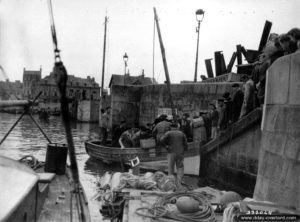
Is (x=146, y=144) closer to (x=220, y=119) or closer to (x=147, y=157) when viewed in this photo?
(x=147, y=157)

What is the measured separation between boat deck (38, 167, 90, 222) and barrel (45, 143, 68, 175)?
72 cm

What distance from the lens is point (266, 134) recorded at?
7.04m

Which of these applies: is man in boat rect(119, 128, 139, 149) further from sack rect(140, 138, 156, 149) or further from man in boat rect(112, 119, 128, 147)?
sack rect(140, 138, 156, 149)

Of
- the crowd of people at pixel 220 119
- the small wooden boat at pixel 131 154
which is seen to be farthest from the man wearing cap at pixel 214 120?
the small wooden boat at pixel 131 154

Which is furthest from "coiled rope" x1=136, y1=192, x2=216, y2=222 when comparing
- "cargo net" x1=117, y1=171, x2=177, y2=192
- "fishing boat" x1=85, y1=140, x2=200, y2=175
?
"fishing boat" x1=85, y1=140, x2=200, y2=175

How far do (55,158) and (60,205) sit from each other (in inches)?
121

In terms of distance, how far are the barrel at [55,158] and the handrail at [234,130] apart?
511 centimetres

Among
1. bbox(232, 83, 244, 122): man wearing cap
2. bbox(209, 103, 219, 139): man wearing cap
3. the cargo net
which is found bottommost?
the cargo net

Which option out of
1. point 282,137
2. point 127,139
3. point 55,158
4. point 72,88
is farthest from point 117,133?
point 72,88

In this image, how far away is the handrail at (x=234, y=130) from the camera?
10266 millimetres

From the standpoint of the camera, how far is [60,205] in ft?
22.5

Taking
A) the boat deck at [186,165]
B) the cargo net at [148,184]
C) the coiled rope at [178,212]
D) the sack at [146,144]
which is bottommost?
the boat deck at [186,165]

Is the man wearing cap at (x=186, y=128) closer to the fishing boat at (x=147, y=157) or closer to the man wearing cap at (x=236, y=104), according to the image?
the fishing boat at (x=147, y=157)

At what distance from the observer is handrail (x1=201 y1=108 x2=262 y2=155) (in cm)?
1027
